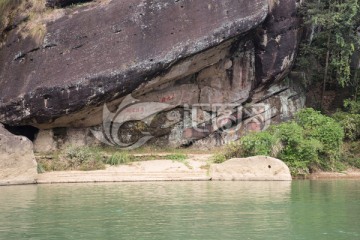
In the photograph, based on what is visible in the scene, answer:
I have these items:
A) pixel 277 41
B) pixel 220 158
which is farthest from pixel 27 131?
pixel 277 41

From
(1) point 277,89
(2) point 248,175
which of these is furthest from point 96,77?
(1) point 277,89

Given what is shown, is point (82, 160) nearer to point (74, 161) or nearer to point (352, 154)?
point (74, 161)

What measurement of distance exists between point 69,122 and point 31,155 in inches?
152

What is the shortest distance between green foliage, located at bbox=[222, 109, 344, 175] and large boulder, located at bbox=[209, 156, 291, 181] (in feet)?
4.20

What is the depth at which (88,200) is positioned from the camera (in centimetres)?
1552

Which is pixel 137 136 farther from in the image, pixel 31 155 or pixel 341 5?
pixel 341 5

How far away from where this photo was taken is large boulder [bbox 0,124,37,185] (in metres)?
19.3

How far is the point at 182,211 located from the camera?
1366 cm

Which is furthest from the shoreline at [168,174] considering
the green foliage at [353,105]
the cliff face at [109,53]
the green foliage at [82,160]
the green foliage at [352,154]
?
the green foliage at [353,105]

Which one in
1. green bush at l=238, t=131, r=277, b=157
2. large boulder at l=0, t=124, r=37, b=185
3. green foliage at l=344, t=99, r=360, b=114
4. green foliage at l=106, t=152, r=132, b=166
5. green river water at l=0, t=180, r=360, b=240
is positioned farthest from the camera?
green foliage at l=344, t=99, r=360, b=114

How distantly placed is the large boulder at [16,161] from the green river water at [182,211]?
755 millimetres

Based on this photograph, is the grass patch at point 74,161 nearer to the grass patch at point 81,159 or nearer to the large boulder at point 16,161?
the grass patch at point 81,159

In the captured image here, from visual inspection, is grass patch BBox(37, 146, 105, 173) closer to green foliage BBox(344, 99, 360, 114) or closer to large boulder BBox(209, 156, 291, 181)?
large boulder BBox(209, 156, 291, 181)

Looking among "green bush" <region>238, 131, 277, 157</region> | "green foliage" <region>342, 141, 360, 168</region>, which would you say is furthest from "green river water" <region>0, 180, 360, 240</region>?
"green foliage" <region>342, 141, 360, 168</region>
